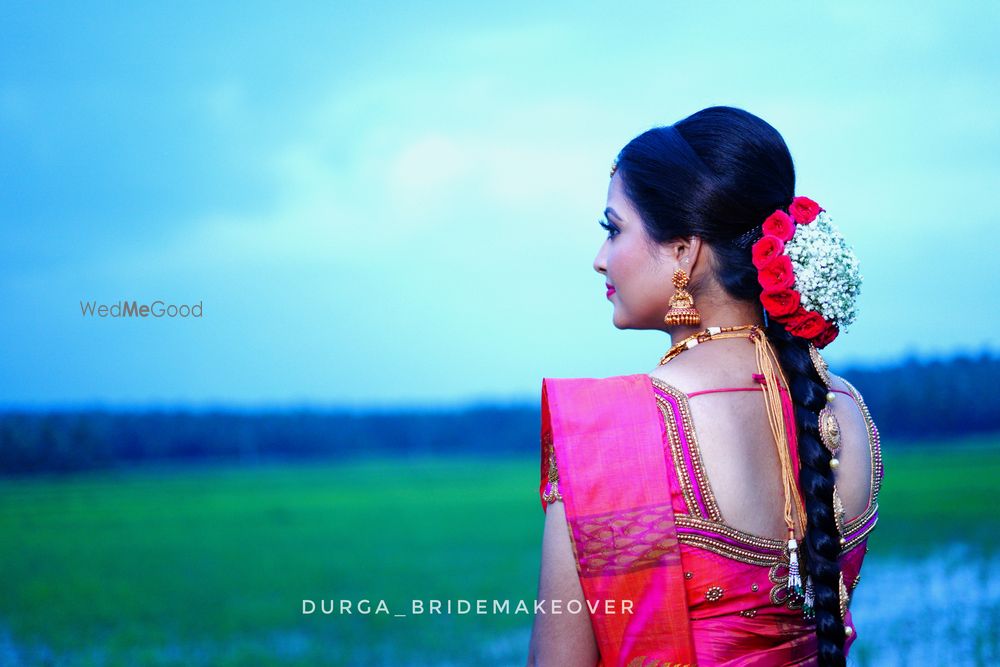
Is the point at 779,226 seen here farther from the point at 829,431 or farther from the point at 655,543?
the point at 655,543

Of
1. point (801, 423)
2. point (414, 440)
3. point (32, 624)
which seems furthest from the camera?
point (414, 440)

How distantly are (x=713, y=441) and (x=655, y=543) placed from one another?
0.14 metres

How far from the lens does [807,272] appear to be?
118cm

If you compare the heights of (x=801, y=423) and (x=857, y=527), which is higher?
(x=801, y=423)

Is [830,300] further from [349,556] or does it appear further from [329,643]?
[349,556]

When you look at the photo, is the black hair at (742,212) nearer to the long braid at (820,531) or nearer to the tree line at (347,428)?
the long braid at (820,531)

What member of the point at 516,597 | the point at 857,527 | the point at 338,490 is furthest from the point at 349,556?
the point at 857,527

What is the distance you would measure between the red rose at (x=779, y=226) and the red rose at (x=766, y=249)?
12 millimetres

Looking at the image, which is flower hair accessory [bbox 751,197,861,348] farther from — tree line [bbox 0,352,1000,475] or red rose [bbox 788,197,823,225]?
tree line [bbox 0,352,1000,475]

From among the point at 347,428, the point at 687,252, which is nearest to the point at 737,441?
the point at 687,252

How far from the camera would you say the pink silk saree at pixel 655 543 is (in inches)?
40.8

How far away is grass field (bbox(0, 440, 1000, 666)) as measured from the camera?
A: 12.8 ft

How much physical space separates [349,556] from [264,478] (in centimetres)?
89

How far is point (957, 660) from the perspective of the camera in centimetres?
323
